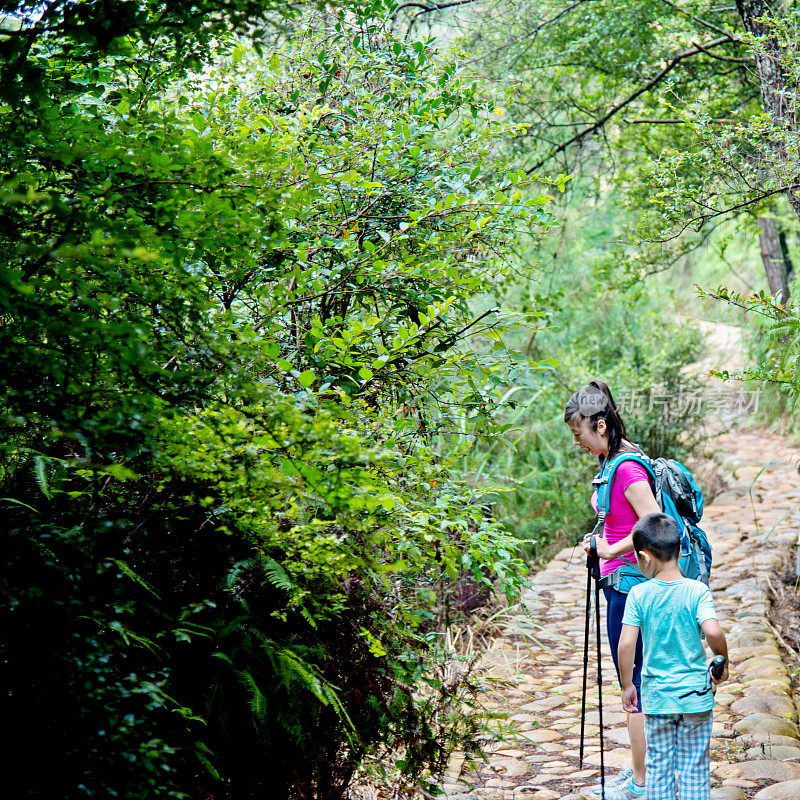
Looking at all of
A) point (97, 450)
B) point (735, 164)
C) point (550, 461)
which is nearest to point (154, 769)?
point (97, 450)

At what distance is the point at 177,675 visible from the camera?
2.51 m

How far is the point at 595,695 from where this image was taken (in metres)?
5.19

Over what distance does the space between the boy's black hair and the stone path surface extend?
1057 mm

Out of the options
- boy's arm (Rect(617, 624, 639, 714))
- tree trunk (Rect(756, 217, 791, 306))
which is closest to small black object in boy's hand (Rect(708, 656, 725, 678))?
boy's arm (Rect(617, 624, 639, 714))

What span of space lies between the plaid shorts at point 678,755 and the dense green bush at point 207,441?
79cm

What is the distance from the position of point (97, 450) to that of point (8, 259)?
1.75 feet

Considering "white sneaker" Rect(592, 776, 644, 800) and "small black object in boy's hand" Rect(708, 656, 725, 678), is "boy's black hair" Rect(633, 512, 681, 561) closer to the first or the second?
"small black object in boy's hand" Rect(708, 656, 725, 678)

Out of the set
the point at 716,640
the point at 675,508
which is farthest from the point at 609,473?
the point at 716,640

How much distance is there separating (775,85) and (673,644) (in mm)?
4574

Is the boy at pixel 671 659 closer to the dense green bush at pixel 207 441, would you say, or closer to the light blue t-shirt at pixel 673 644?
the light blue t-shirt at pixel 673 644

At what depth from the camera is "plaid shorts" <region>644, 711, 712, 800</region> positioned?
3.04 metres

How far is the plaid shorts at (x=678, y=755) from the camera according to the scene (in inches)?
119

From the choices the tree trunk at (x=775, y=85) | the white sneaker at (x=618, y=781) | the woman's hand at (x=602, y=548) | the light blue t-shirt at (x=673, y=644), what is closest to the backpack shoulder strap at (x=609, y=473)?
the woman's hand at (x=602, y=548)

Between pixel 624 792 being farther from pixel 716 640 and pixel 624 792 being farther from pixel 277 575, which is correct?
pixel 277 575
